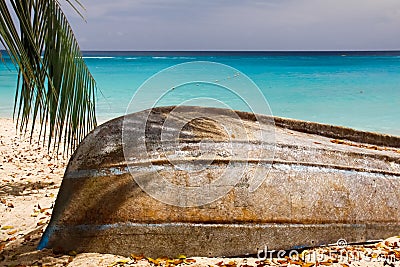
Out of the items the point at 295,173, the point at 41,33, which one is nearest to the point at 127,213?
the point at 295,173

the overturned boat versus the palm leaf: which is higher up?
the palm leaf

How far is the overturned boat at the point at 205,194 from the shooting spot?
3.44m

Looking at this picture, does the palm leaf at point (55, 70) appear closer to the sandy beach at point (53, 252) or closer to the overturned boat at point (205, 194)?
the overturned boat at point (205, 194)

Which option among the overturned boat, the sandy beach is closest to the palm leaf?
the overturned boat

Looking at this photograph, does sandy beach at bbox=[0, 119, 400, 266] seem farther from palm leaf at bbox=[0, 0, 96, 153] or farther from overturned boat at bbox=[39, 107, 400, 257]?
palm leaf at bbox=[0, 0, 96, 153]

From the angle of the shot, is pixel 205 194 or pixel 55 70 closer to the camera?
pixel 205 194

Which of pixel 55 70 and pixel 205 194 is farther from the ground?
pixel 55 70

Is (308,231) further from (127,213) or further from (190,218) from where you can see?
(127,213)

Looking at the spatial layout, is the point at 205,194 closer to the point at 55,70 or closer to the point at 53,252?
the point at 53,252

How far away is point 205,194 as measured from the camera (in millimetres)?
3480

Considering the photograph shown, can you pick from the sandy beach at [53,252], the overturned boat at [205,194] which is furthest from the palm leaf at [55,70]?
the sandy beach at [53,252]

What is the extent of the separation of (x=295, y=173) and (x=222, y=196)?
64 cm

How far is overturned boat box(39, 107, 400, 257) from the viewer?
11.3 ft

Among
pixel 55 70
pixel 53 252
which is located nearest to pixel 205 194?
pixel 53 252
